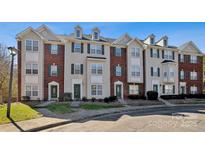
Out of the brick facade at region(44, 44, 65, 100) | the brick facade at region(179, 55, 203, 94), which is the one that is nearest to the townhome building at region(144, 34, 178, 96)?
the brick facade at region(179, 55, 203, 94)

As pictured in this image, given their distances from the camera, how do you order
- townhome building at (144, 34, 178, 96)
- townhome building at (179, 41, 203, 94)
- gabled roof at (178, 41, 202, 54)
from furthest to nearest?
gabled roof at (178, 41, 202, 54)
townhome building at (179, 41, 203, 94)
townhome building at (144, 34, 178, 96)

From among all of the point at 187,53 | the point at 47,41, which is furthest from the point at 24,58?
the point at 187,53

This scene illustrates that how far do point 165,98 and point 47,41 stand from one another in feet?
57.0

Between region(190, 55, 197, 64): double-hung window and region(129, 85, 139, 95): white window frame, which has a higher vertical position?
region(190, 55, 197, 64): double-hung window

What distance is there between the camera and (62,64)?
2491 centimetres

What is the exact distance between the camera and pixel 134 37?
28.5 metres

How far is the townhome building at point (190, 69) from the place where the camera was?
105 feet

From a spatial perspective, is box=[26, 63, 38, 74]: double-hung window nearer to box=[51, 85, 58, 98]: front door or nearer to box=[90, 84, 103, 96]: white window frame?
box=[51, 85, 58, 98]: front door

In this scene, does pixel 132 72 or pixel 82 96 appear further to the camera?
pixel 132 72

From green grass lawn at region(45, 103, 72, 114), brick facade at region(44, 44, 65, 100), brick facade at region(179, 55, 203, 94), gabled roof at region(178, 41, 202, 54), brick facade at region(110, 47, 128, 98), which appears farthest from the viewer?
gabled roof at region(178, 41, 202, 54)

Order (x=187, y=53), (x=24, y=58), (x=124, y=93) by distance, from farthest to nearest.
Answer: (x=187, y=53) → (x=124, y=93) → (x=24, y=58)

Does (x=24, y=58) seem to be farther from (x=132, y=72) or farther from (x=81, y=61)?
(x=132, y=72)

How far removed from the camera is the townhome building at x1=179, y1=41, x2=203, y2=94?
105 feet

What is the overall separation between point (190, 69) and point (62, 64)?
824 inches
